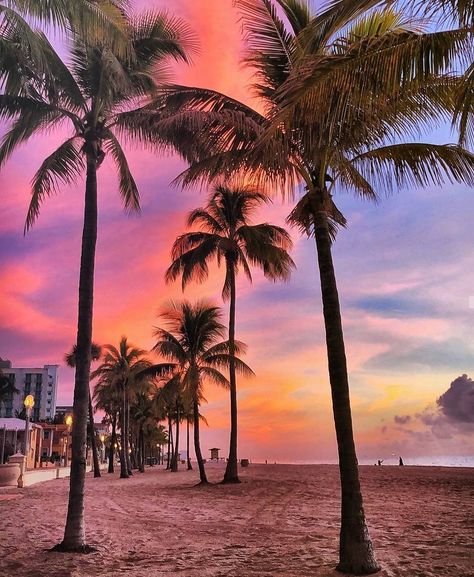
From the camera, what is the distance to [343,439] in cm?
708

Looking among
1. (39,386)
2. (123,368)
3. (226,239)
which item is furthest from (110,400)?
(39,386)

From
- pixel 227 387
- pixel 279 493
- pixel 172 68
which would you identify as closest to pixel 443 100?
pixel 172 68

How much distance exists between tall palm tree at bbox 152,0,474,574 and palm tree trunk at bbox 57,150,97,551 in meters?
2.11

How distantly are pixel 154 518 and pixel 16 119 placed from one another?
29.3ft

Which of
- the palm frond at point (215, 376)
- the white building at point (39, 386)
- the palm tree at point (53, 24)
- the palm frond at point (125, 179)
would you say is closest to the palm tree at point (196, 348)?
the palm frond at point (215, 376)

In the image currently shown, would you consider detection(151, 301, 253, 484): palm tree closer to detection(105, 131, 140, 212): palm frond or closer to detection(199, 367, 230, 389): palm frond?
detection(199, 367, 230, 389): palm frond

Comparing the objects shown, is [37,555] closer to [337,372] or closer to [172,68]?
[337,372]

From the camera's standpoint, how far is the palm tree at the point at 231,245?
24188mm

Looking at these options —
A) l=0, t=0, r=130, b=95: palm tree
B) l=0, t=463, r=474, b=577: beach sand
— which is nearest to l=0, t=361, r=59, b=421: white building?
l=0, t=463, r=474, b=577: beach sand

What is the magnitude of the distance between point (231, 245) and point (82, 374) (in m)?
15.3

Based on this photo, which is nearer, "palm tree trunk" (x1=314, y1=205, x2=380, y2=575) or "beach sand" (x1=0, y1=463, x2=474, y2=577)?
"palm tree trunk" (x1=314, y1=205, x2=380, y2=575)

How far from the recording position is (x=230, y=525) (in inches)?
448

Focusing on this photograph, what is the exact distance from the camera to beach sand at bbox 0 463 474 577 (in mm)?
7312

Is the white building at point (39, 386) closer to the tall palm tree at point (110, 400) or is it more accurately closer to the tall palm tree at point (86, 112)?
the tall palm tree at point (110, 400)
